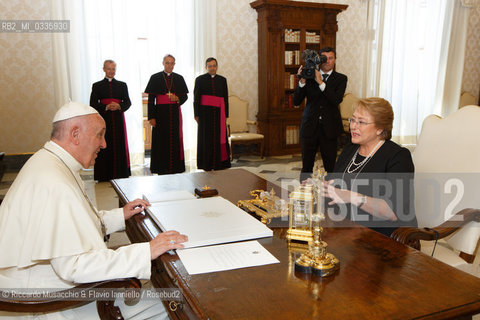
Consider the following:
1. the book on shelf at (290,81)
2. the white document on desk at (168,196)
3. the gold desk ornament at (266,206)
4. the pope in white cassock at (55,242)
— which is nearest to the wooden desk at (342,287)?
the pope in white cassock at (55,242)

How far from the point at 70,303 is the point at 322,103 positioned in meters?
3.86

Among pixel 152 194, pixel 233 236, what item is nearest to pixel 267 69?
pixel 152 194

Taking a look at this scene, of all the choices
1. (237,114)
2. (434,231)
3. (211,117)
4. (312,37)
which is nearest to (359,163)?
(434,231)

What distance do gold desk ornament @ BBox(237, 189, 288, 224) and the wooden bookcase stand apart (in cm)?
610

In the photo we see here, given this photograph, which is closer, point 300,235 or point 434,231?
point 300,235

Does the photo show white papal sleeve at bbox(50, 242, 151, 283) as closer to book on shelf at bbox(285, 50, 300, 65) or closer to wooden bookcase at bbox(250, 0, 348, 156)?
wooden bookcase at bbox(250, 0, 348, 156)

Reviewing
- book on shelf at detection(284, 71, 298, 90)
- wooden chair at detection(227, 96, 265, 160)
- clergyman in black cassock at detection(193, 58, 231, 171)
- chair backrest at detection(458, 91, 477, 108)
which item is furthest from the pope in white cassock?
chair backrest at detection(458, 91, 477, 108)

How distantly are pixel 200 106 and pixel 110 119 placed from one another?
1.42 m

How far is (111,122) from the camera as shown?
6176 mm

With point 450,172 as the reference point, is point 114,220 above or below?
below

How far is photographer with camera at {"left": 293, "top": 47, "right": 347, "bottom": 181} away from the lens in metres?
4.66

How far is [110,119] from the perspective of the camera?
6172 millimetres

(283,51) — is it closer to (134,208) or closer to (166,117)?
(166,117)

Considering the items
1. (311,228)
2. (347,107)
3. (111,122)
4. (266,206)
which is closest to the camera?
(311,228)
